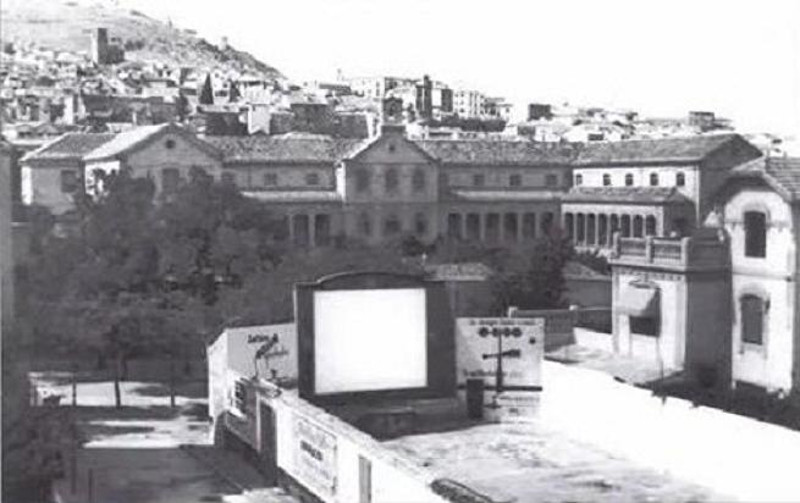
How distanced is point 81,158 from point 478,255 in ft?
47.1

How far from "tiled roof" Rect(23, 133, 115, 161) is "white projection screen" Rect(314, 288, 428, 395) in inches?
652

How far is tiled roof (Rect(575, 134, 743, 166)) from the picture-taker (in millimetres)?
49250

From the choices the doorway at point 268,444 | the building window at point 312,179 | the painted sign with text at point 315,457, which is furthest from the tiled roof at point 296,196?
the painted sign with text at point 315,457

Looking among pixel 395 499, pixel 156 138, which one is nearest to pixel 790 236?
pixel 395 499

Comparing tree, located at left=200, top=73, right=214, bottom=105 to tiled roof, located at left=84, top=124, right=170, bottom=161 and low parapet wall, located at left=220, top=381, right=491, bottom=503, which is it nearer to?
tiled roof, located at left=84, top=124, right=170, bottom=161

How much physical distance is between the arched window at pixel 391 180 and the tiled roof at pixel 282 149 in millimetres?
1686

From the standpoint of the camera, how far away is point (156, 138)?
43.1 m

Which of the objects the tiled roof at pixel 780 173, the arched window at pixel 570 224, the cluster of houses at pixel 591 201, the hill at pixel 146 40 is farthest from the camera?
the hill at pixel 146 40

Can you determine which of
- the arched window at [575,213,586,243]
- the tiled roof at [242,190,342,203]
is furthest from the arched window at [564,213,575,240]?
the tiled roof at [242,190,342,203]

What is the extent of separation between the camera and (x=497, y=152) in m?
55.3

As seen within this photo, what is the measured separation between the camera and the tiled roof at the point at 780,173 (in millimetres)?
30578

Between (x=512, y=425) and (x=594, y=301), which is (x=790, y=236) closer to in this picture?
(x=512, y=425)

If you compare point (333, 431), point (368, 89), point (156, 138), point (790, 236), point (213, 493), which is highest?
point (368, 89)

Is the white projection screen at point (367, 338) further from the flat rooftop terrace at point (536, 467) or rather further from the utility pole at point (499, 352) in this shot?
the utility pole at point (499, 352)
